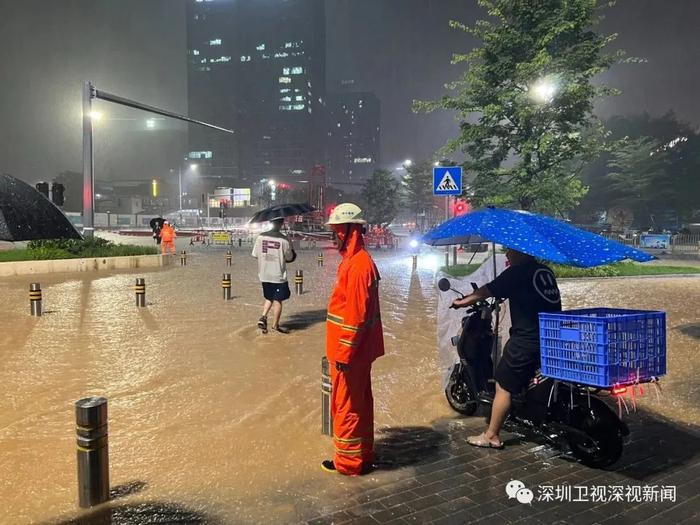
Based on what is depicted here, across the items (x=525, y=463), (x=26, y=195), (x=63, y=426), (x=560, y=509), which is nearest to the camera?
(x=560, y=509)

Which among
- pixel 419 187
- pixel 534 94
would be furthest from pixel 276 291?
pixel 419 187

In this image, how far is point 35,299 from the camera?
10.7m

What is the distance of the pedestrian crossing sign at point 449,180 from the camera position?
1093 centimetres

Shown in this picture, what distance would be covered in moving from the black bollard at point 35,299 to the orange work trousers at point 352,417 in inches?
357

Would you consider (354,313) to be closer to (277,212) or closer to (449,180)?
(277,212)

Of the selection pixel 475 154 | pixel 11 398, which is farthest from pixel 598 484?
pixel 475 154

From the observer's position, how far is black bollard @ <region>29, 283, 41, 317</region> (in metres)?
10.6

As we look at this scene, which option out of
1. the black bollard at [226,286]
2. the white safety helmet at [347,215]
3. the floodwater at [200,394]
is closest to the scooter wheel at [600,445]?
Answer: the floodwater at [200,394]

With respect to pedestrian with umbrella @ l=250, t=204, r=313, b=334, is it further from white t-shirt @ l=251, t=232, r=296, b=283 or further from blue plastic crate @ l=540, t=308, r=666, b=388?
blue plastic crate @ l=540, t=308, r=666, b=388

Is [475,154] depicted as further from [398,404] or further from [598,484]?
[598,484]

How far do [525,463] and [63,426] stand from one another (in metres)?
4.43

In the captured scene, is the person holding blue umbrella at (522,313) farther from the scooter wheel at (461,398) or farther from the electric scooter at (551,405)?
the scooter wheel at (461,398)

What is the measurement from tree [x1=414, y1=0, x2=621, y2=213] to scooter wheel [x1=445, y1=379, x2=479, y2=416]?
13378 millimetres

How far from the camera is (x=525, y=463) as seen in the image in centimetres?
436
